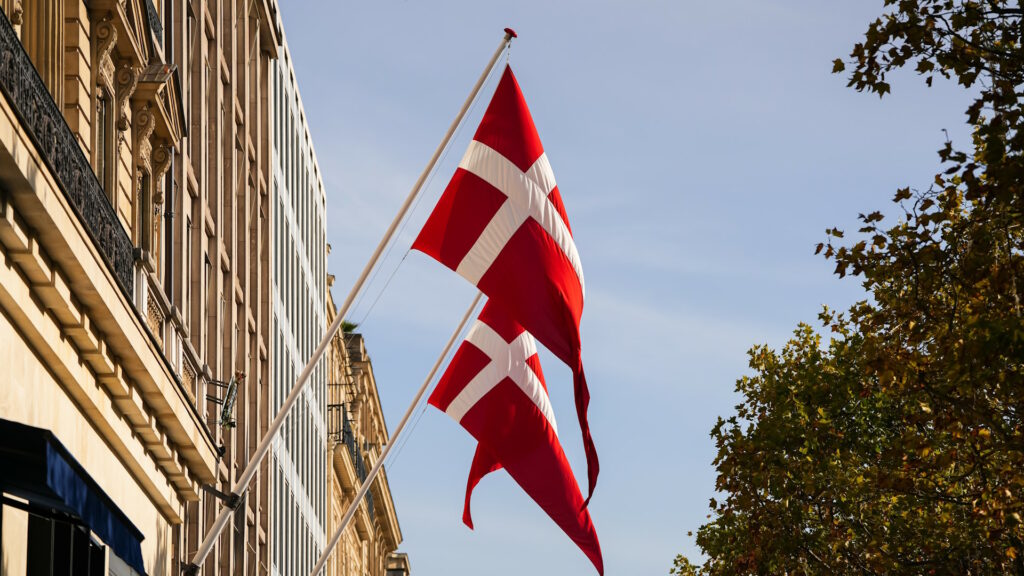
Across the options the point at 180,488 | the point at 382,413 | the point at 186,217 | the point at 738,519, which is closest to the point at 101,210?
the point at 180,488

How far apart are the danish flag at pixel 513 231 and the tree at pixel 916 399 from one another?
3.34 meters

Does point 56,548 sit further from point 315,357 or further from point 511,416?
point 511,416

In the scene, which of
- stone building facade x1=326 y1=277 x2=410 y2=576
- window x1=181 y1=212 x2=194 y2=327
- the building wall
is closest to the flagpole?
window x1=181 y1=212 x2=194 y2=327

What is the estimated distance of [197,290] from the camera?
1308 inches

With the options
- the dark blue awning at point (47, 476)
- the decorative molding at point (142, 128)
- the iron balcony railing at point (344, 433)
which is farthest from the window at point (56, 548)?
the iron balcony railing at point (344, 433)

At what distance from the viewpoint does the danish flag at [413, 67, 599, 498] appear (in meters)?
18.6

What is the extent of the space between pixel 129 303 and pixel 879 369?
8662 mm

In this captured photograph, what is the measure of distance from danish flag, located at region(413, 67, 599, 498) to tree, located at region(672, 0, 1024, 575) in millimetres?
3336

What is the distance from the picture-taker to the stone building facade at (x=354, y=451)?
67.4 meters

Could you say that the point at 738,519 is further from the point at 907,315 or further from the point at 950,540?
the point at 907,315

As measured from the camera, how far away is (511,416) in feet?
70.4

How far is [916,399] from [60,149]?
1607 cm

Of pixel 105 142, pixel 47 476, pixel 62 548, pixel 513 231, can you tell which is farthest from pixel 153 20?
pixel 47 476

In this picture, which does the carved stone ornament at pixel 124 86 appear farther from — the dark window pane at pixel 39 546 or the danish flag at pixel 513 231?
the dark window pane at pixel 39 546
